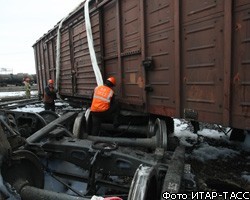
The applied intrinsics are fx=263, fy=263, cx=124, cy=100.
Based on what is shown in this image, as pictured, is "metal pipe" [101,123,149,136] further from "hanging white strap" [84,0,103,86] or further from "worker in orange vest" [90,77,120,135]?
"hanging white strap" [84,0,103,86]

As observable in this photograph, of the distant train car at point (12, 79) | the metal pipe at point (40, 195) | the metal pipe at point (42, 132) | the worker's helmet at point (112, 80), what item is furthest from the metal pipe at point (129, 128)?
the distant train car at point (12, 79)

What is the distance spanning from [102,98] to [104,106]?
0.16 metres

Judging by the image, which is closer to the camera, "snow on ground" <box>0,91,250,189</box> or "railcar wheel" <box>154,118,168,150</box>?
"railcar wheel" <box>154,118,168,150</box>

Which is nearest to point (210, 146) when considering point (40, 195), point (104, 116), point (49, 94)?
point (104, 116)

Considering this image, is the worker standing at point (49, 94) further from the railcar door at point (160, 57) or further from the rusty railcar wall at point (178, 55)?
the railcar door at point (160, 57)

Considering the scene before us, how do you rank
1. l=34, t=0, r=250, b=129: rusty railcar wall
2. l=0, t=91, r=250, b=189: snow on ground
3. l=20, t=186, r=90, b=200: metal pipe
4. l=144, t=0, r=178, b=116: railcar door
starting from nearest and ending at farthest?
1. l=20, t=186, r=90, b=200: metal pipe
2. l=34, t=0, r=250, b=129: rusty railcar wall
3. l=144, t=0, r=178, b=116: railcar door
4. l=0, t=91, r=250, b=189: snow on ground

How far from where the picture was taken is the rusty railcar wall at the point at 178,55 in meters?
2.71

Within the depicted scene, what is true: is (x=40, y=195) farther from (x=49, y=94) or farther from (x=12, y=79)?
(x=12, y=79)

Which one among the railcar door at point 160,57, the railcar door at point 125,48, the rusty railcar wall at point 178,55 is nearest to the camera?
the rusty railcar wall at point 178,55

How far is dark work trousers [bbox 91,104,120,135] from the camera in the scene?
4.73m

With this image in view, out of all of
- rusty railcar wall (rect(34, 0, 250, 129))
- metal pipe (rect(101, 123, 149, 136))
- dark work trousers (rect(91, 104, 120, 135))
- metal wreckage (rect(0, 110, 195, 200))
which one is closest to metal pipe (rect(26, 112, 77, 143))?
metal wreckage (rect(0, 110, 195, 200))

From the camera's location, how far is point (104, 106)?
467cm

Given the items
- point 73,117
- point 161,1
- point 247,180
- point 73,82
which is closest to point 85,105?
point 73,82

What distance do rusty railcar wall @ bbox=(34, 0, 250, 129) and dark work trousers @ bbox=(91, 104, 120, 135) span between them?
0.22 m
